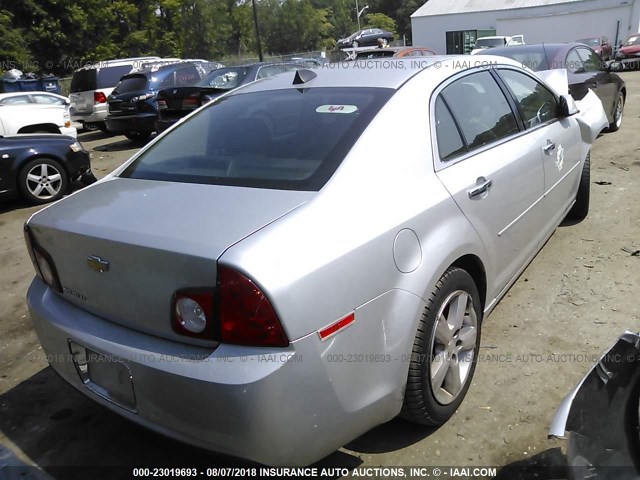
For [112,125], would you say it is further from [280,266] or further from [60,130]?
[280,266]

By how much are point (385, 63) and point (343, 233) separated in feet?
4.94

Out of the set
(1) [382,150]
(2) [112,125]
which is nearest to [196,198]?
(1) [382,150]

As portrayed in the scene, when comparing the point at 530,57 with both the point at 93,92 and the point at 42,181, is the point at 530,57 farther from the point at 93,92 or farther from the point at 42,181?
the point at 93,92

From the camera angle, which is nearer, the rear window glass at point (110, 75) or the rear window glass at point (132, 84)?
the rear window glass at point (132, 84)

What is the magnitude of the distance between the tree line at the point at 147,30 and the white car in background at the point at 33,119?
28634 millimetres

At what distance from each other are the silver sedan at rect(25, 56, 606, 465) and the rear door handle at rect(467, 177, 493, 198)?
1 cm

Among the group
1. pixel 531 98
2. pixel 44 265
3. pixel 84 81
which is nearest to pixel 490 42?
pixel 84 81

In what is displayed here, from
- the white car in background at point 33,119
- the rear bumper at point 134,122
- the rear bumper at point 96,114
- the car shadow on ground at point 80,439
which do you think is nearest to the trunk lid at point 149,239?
the car shadow on ground at point 80,439

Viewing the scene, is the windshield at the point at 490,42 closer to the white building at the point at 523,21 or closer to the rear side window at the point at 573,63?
→ the white building at the point at 523,21

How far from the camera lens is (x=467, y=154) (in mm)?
2695

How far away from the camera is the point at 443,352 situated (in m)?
2.42

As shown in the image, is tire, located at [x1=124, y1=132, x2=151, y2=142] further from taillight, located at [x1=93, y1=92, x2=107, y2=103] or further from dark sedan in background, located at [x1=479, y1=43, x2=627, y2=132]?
dark sedan in background, located at [x1=479, y1=43, x2=627, y2=132]

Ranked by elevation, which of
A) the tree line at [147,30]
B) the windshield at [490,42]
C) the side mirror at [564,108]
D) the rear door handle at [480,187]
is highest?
the tree line at [147,30]

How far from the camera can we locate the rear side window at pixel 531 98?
341 cm
